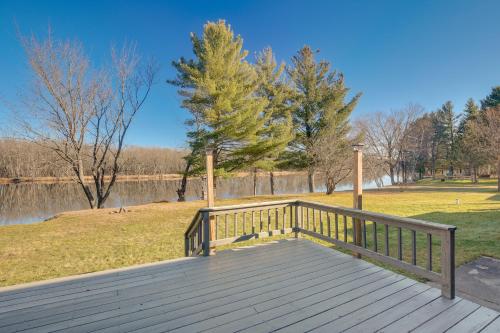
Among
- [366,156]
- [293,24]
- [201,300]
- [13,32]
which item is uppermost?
[293,24]

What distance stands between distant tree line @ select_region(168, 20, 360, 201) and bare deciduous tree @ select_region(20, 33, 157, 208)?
2485 millimetres

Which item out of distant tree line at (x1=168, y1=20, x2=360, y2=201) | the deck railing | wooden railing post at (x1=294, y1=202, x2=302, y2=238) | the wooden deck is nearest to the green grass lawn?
the deck railing

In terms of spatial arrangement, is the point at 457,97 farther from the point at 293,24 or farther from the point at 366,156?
the point at 293,24

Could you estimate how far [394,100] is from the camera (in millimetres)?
25797

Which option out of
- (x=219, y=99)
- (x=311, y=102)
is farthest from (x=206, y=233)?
(x=311, y=102)

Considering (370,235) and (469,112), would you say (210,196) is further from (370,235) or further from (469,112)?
(469,112)

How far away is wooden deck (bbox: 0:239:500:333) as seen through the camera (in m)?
2.03

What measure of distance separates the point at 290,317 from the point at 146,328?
1.25 metres

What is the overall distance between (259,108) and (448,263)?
37.6ft

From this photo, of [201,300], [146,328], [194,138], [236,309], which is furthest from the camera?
[194,138]

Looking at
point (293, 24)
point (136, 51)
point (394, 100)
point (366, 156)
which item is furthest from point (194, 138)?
point (394, 100)

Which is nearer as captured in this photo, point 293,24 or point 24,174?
point 293,24

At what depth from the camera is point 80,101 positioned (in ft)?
36.0

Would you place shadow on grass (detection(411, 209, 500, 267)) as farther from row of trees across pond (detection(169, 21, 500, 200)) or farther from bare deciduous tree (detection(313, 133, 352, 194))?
row of trees across pond (detection(169, 21, 500, 200))
